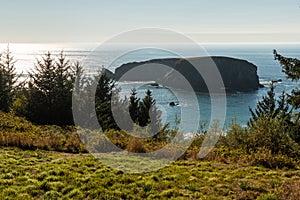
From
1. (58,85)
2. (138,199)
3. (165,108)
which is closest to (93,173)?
(138,199)

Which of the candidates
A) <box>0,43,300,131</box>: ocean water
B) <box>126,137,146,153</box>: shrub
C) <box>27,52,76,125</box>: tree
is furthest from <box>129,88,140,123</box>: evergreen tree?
<box>126,137,146,153</box>: shrub

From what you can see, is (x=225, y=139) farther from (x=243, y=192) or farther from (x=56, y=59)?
(x=56, y=59)

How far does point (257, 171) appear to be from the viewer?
897cm

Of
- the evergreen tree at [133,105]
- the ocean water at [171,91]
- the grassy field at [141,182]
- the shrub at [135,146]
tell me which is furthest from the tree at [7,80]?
the grassy field at [141,182]

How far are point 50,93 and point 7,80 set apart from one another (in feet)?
24.3

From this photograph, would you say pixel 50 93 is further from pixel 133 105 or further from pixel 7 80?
pixel 133 105

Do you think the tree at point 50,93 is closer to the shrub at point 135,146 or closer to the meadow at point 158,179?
the shrub at point 135,146

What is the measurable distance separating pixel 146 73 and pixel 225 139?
5.18 m

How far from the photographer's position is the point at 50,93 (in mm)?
28219

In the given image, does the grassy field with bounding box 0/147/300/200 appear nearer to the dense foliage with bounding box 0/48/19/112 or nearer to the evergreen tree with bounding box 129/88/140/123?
the dense foliage with bounding box 0/48/19/112

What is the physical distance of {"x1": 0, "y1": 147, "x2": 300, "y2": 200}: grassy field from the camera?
6.62m

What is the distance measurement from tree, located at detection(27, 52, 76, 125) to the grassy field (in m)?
18.0

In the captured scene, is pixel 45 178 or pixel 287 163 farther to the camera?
pixel 287 163

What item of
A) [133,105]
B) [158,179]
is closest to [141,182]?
→ [158,179]
